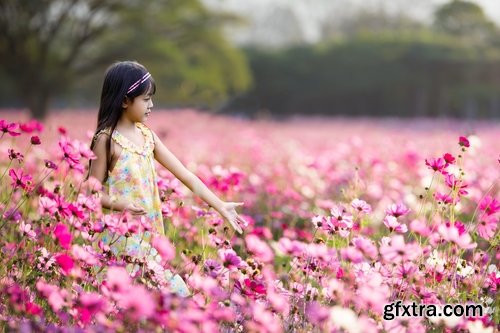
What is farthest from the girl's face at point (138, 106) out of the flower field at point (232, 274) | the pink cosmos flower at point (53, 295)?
the pink cosmos flower at point (53, 295)

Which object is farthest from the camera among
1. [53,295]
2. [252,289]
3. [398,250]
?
[252,289]

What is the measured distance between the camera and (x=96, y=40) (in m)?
16.5

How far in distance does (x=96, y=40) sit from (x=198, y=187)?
14.8 m

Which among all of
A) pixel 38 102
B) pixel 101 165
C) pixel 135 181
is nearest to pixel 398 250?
pixel 135 181

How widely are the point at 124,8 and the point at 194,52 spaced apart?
2660 millimetres

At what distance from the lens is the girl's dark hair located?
2.47 metres

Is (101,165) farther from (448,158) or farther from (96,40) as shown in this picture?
(96,40)

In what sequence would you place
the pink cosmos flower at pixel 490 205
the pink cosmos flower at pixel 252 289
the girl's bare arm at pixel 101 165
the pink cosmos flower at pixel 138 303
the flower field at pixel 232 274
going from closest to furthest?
the pink cosmos flower at pixel 138 303 < the flower field at pixel 232 274 < the pink cosmos flower at pixel 252 289 < the pink cosmos flower at pixel 490 205 < the girl's bare arm at pixel 101 165

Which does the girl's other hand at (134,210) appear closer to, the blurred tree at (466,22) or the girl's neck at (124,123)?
the girl's neck at (124,123)

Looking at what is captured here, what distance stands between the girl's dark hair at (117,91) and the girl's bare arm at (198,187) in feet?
0.68

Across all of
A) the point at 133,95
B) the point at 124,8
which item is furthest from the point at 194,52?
the point at 133,95

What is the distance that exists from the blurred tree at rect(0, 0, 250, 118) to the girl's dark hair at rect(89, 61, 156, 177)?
41.7 ft

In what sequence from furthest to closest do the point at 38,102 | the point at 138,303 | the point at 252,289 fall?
the point at 38,102 < the point at 252,289 < the point at 138,303

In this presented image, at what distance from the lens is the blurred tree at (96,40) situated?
14984mm
